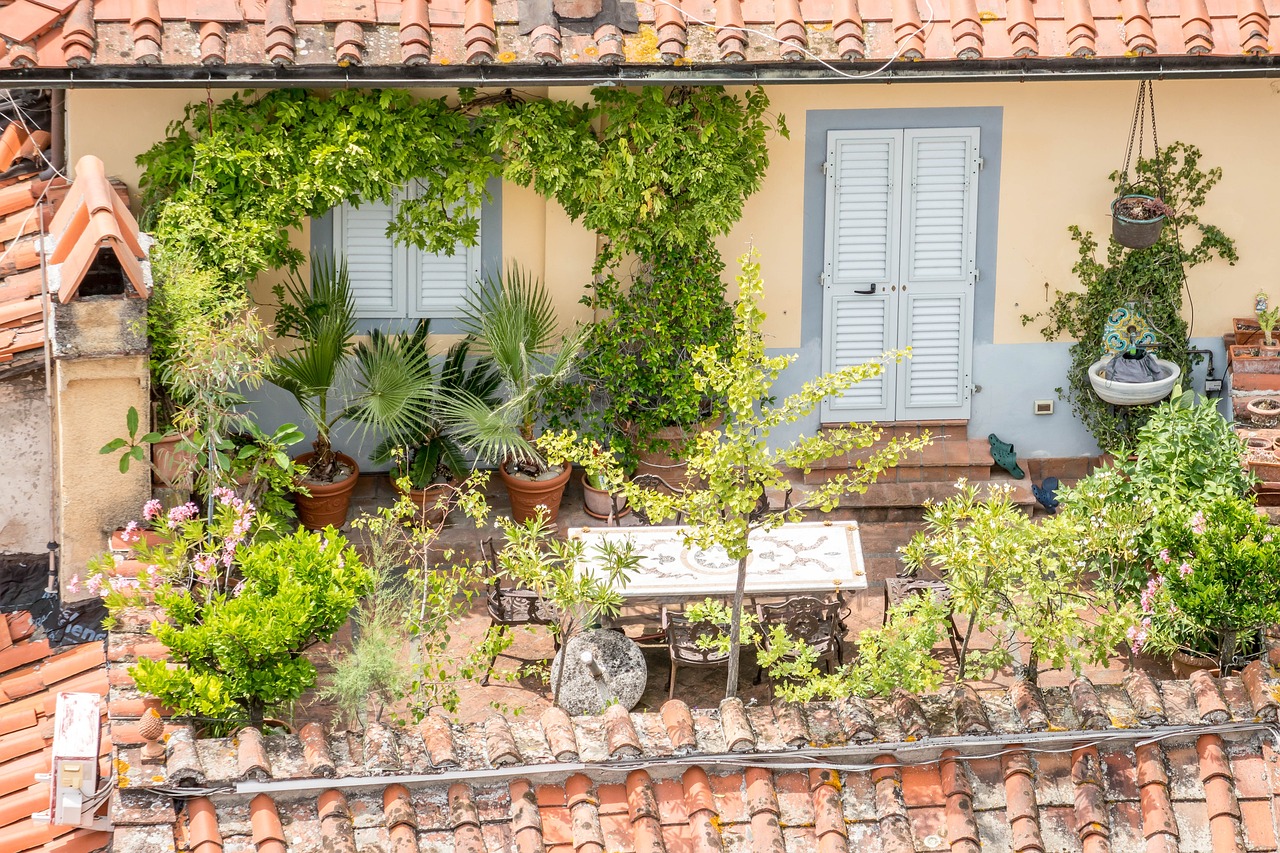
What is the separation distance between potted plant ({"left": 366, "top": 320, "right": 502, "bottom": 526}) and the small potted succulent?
15.1 ft

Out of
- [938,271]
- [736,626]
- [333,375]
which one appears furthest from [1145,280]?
[736,626]

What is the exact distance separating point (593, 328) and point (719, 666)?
2779 millimetres

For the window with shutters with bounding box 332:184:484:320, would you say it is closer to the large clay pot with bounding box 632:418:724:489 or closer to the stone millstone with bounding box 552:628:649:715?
the large clay pot with bounding box 632:418:724:489

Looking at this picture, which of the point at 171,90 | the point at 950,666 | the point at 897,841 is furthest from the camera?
the point at 171,90

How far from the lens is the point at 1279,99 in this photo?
12.4 meters

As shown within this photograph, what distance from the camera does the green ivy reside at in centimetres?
1244

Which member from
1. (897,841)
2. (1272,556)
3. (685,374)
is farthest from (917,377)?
(897,841)

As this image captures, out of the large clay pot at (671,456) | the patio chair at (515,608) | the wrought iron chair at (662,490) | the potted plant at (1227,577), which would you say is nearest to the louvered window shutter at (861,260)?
the large clay pot at (671,456)

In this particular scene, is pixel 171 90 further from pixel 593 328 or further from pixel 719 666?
pixel 719 666

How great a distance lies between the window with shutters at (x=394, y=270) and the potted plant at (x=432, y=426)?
0.20 metres

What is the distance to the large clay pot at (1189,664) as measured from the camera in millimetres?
9125

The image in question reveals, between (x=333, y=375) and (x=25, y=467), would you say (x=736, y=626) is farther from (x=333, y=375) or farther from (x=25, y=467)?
(x=333, y=375)

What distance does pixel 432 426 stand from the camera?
39.4 feet

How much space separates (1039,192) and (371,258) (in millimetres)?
4905
